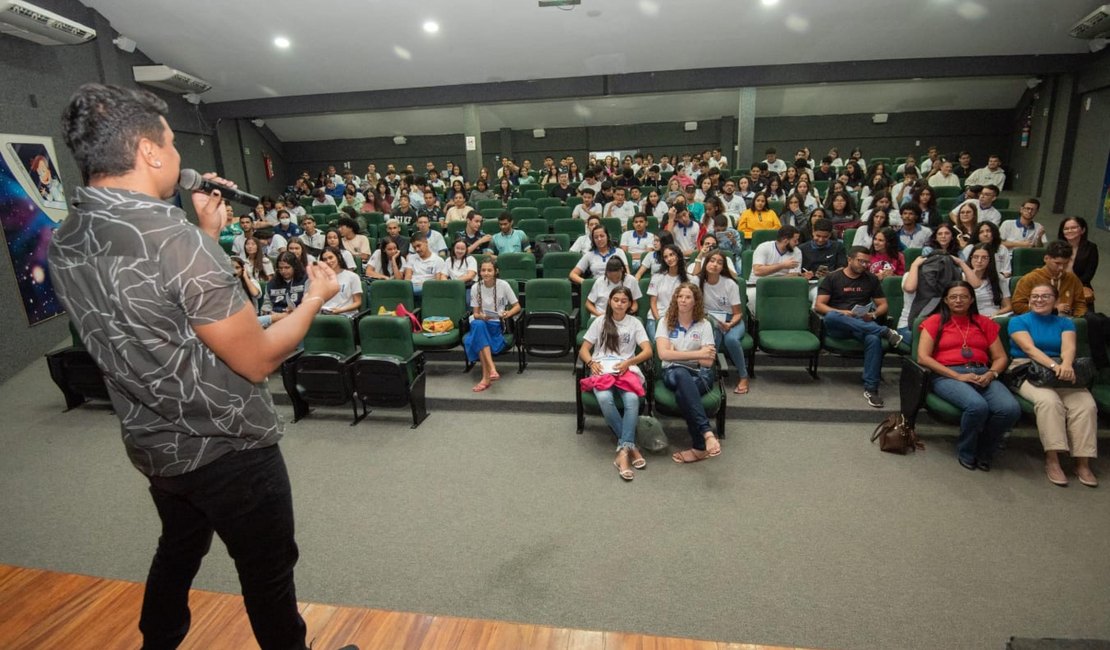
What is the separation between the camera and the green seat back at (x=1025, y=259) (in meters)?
5.54

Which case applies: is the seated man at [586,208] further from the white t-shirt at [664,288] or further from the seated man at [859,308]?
the seated man at [859,308]

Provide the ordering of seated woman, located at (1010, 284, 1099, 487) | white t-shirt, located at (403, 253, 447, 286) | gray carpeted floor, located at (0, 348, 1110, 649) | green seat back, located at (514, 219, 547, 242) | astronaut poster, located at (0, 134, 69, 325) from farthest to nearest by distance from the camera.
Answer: green seat back, located at (514, 219, 547, 242), white t-shirt, located at (403, 253, 447, 286), astronaut poster, located at (0, 134, 69, 325), seated woman, located at (1010, 284, 1099, 487), gray carpeted floor, located at (0, 348, 1110, 649)

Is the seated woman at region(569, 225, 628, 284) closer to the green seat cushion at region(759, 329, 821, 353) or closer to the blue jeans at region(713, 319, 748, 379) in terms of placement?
the blue jeans at region(713, 319, 748, 379)

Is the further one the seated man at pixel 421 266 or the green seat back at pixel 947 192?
the green seat back at pixel 947 192

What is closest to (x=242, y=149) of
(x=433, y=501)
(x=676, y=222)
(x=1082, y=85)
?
(x=676, y=222)

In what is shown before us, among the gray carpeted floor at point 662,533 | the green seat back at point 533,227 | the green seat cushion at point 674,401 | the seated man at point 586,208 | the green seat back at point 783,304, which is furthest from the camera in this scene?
the seated man at point 586,208

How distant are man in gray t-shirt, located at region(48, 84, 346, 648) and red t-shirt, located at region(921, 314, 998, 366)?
155 inches

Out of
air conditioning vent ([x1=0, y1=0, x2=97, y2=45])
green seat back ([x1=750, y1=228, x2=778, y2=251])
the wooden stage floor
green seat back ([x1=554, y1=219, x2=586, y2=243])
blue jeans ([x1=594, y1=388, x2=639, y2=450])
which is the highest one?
air conditioning vent ([x1=0, y1=0, x2=97, y2=45])

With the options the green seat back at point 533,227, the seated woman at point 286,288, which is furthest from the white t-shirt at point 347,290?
the green seat back at point 533,227

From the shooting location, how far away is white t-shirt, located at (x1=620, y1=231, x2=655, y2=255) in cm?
678

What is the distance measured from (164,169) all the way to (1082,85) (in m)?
13.7

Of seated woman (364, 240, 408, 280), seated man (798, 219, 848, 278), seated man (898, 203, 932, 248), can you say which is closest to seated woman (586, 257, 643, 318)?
seated man (798, 219, 848, 278)

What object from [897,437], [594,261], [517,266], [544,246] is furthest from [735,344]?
[544,246]

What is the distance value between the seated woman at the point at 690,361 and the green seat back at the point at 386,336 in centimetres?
209
